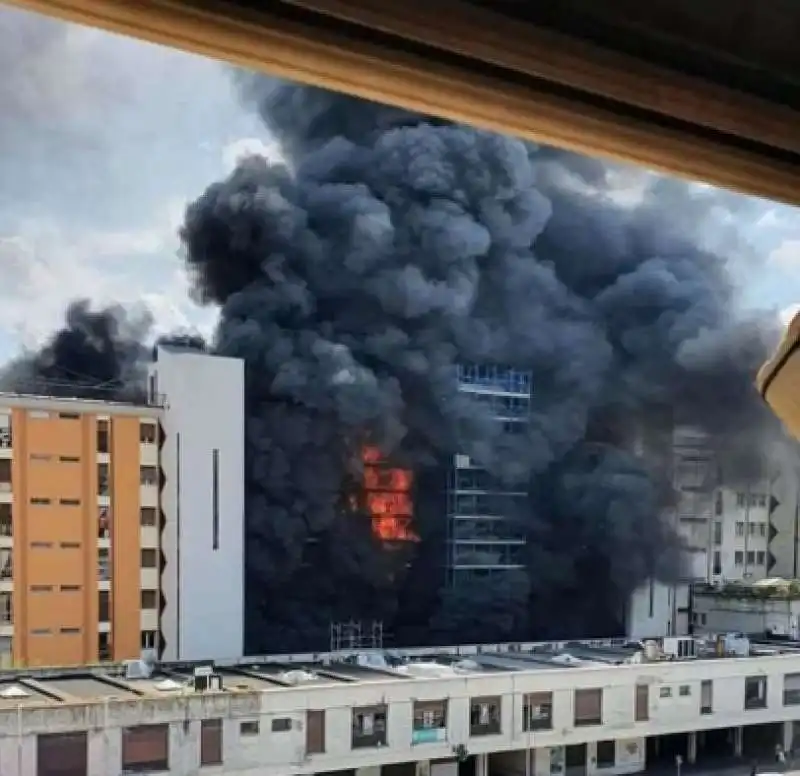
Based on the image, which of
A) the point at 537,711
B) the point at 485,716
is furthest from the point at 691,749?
the point at 485,716

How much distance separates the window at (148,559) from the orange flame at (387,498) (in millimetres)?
1405

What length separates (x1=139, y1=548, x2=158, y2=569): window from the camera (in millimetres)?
5930

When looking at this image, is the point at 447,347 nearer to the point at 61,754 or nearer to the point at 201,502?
the point at 201,502

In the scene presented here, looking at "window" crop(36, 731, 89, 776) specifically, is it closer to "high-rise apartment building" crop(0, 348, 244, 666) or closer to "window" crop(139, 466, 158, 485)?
"high-rise apartment building" crop(0, 348, 244, 666)

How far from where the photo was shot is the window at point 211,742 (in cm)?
525

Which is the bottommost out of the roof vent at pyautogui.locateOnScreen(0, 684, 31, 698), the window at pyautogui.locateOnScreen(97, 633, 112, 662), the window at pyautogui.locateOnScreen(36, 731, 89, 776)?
the window at pyautogui.locateOnScreen(36, 731, 89, 776)

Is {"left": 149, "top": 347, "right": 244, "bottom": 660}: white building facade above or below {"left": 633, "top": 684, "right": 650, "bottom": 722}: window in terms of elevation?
above

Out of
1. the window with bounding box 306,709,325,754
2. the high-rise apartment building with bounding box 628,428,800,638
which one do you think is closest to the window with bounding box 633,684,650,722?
the high-rise apartment building with bounding box 628,428,800,638

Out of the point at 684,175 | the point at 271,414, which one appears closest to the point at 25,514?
the point at 271,414

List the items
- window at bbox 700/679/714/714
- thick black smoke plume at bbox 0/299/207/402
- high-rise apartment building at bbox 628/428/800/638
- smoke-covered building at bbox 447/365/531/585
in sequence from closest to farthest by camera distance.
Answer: thick black smoke plume at bbox 0/299/207/402 < window at bbox 700/679/714/714 < smoke-covered building at bbox 447/365/531/585 < high-rise apartment building at bbox 628/428/800/638

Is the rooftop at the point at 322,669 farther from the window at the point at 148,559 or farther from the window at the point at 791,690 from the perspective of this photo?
the window at the point at 148,559

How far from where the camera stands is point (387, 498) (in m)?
6.97

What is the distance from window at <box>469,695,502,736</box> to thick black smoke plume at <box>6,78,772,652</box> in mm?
1057

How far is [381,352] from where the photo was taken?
7168 mm
